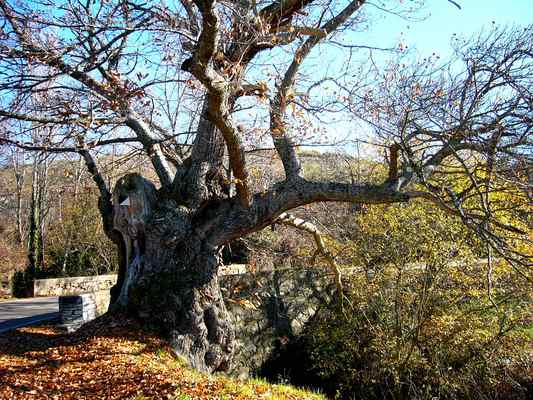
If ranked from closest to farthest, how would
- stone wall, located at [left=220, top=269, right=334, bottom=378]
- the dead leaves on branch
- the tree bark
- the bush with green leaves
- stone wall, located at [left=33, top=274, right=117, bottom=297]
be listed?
the dead leaves on branch
the tree bark
the bush with green leaves
stone wall, located at [left=220, top=269, right=334, bottom=378]
stone wall, located at [left=33, top=274, right=117, bottom=297]

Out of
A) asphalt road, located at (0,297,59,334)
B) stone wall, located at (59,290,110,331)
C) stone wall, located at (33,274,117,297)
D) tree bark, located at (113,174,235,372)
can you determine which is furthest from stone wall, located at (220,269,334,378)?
stone wall, located at (33,274,117,297)

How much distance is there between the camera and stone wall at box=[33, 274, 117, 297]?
52.2 ft

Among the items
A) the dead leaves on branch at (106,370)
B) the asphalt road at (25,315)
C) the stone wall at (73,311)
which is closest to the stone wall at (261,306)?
the stone wall at (73,311)

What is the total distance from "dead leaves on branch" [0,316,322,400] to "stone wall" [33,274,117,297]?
31.8ft

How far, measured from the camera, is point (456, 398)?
8086mm

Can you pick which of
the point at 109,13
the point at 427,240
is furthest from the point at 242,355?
the point at 109,13

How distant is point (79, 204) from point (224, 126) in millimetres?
15629

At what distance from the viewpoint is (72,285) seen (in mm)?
16781

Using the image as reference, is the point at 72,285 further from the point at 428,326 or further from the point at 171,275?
the point at 428,326

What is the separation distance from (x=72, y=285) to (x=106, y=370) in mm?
13493

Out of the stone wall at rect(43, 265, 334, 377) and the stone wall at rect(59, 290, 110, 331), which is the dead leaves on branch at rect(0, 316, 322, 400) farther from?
the stone wall at rect(43, 265, 334, 377)

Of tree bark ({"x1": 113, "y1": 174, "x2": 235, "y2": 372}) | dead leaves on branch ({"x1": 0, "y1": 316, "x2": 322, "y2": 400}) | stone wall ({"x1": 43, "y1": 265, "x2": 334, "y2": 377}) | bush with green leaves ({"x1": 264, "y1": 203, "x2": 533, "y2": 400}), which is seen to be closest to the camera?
dead leaves on branch ({"x1": 0, "y1": 316, "x2": 322, "y2": 400})

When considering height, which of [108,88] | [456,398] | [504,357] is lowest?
[456,398]

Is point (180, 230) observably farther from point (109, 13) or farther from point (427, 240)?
point (427, 240)
